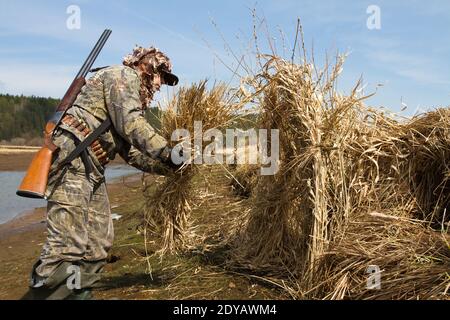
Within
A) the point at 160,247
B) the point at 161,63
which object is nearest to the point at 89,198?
the point at 161,63

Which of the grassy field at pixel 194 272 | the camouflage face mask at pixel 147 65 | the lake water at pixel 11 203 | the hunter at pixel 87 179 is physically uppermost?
the camouflage face mask at pixel 147 65

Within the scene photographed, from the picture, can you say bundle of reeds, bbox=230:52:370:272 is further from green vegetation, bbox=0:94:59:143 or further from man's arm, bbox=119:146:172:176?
green vegetation, bbox=0:94:59:143

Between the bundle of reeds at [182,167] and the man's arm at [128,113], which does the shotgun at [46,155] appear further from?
the bundle of reeds at [182,167]

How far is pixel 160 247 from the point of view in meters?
4.64

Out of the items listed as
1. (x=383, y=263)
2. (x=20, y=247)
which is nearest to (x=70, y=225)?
(x=383, y=263)

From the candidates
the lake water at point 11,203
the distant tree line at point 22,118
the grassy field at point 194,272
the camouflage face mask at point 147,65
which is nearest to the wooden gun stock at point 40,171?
the camouflage face mask at point 147,65

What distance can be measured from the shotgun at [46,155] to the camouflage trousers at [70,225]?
0.09 metres

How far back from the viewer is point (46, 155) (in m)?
2.99

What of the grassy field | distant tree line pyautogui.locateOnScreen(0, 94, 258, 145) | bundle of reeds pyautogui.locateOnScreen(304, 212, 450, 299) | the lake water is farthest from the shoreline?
distant tree line pyautogui.locateOnScreen(0, 94, 258, 145)

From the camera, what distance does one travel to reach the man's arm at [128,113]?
311 centimetres

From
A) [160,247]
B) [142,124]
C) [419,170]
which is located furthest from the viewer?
[160,247]

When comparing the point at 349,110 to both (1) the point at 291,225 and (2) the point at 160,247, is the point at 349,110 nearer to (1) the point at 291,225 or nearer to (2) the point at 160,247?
(1) the point at 291,225

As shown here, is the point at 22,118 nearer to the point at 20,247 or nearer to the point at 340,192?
the point at 20,247
